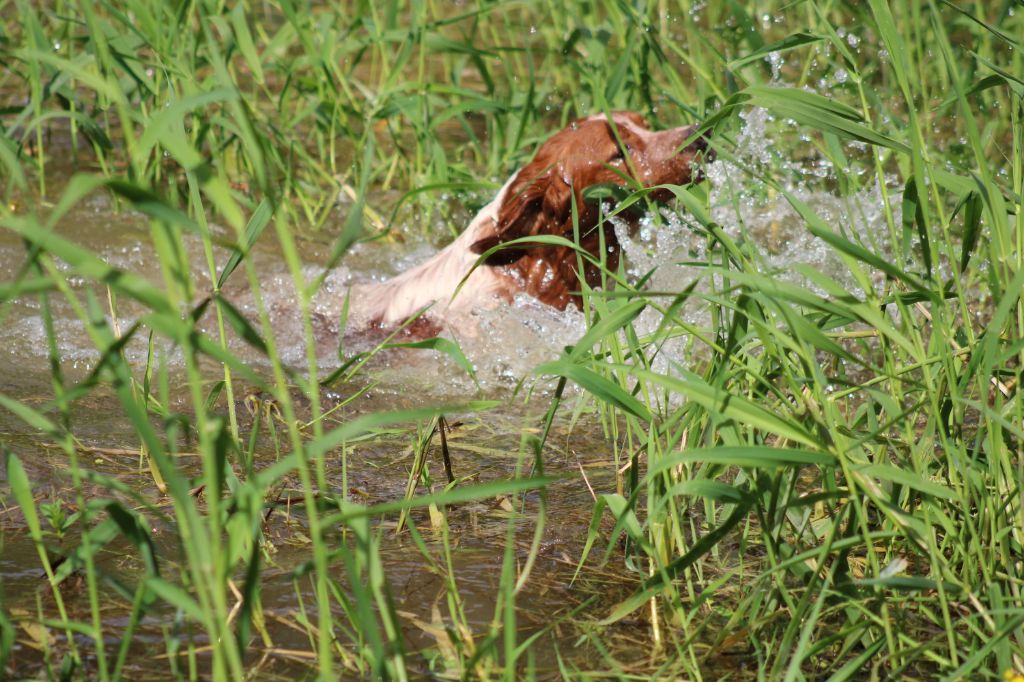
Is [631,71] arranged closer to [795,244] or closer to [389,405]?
[795,244]

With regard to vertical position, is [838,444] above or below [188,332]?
below

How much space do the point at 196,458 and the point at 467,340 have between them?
1.46m

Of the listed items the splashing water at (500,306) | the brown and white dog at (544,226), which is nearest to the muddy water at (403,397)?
the splashing water at (500,306)

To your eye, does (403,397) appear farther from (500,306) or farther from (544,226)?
(544,226)

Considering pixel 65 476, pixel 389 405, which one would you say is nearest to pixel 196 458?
pixel 65 476

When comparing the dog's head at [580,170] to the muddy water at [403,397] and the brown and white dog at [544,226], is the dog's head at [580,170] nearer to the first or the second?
the brown and white dog at [544,226]

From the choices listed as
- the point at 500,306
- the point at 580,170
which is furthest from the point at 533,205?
the point at 500,306

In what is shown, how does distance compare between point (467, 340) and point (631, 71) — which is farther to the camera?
point (631, 71)

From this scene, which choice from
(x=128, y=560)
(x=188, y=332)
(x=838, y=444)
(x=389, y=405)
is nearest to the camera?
(x=188, y=332)

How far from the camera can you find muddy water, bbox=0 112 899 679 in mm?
2105

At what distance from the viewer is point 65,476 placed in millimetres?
2615

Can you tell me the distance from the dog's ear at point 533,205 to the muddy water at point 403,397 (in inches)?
11.5

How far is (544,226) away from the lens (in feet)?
13.1

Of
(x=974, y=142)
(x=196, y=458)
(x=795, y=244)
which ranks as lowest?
(x=795, y=244)
